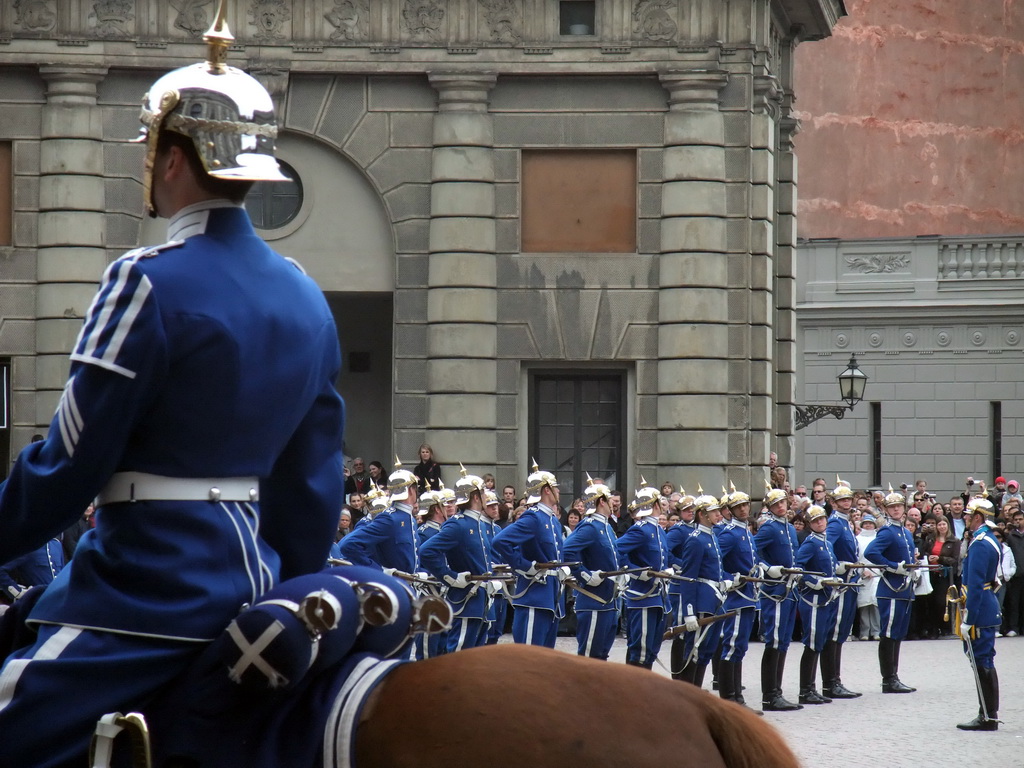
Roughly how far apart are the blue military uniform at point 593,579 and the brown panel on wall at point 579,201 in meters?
6.93

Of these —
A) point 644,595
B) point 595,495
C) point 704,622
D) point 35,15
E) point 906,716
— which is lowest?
point 906,716

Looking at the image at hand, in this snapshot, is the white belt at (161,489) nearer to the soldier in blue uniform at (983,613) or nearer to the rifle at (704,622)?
the soldier in blue uniform at (983,613)

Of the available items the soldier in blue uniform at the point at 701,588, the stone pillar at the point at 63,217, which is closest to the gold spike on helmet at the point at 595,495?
the soldier in blue uniform at the point at 701,588

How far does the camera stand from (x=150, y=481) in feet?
12.1

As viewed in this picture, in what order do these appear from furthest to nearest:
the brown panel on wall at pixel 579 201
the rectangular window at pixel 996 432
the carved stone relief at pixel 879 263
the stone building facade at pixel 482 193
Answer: the carved stone relief at pixel 879 263
the rectangular window at pixel 996 432
the brown panel on wall at pixel 579 201
the stone building facade at pixel 482 193

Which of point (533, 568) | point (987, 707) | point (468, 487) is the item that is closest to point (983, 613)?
point (987, 707)

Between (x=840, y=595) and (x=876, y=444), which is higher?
(x=876, y=444)

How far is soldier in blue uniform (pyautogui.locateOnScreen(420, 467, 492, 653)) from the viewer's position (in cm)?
1620

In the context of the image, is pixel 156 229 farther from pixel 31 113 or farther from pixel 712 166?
pixel 712 166

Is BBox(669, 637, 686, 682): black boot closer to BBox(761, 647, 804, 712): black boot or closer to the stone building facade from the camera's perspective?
BBox(761, 647, 804, 712): black boot

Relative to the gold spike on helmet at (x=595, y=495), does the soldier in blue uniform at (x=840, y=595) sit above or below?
below

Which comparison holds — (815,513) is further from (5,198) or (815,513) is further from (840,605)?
(5,198)

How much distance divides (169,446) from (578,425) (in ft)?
65.8

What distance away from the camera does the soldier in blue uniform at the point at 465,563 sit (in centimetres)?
1620
